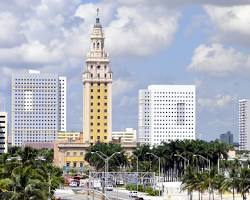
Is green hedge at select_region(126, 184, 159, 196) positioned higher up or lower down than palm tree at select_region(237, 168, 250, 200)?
lower down

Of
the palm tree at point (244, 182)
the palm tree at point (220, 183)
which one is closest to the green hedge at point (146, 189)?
the palm tree at point (220, 183)

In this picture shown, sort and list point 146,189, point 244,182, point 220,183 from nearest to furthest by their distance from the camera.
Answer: point 244,182
point 220,183
point 146,189

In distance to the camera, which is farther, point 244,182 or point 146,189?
point 146,189

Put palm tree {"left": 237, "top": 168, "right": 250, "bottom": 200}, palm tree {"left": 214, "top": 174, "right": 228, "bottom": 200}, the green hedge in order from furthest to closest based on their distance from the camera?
the green hedge
palm tree {"left": 214, "top": 174, "right": 228, "bottom": 200}
palm tree {"left": 237, "top": 168, "right": 250, "bottom": 200}

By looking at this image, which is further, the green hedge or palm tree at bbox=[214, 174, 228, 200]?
the green hedge

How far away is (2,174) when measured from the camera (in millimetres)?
97000

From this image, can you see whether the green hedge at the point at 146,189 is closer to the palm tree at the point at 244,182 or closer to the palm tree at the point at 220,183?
the palm tree at the point at 220,183

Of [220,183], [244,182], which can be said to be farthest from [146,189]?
[244,182]

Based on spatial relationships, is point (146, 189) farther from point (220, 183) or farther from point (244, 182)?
point (244, 182)

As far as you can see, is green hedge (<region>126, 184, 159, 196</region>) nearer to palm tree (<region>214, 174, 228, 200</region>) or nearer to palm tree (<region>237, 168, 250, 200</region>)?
palm tree (<region>214, 174, 228, 200</region>)

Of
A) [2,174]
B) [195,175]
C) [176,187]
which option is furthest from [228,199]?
[2,174]

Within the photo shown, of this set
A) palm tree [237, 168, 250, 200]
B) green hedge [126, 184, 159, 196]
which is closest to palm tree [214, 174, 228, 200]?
palm tree [237, 168, 250, 200]

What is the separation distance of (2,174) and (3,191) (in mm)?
22826

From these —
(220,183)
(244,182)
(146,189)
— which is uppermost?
(244,182)
